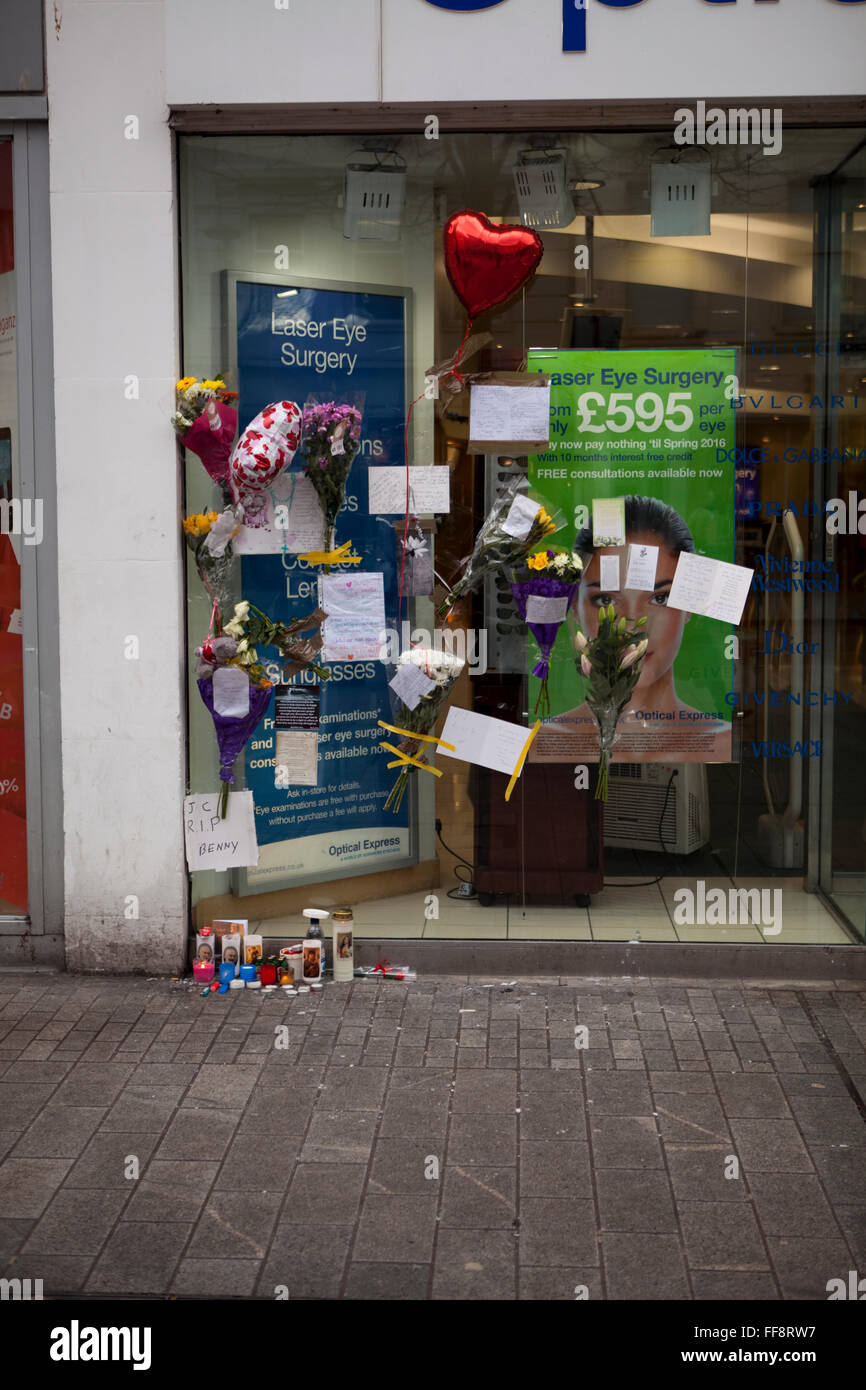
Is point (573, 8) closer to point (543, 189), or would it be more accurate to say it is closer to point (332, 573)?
point (543, 189)

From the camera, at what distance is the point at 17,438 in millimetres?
5891

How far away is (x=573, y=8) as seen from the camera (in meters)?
5.39

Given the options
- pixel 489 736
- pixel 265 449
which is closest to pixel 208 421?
pixel 265 449

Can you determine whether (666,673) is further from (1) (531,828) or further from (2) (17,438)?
(2) (17,438)

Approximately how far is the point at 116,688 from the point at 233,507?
3.19ft

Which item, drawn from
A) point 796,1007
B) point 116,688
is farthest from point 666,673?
point 116,688

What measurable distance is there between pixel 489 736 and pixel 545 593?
0.74m

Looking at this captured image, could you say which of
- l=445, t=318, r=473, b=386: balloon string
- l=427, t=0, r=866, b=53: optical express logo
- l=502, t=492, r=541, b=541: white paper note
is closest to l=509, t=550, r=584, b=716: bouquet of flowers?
l=502, t=492, r=541, b=541: white paper note

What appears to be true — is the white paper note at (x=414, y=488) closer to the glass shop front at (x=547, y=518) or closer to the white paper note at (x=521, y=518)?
the glass shop front at (x=547, y=518)

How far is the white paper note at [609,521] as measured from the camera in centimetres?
591

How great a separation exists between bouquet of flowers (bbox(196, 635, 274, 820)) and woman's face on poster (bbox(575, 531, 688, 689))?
1517 millimetres

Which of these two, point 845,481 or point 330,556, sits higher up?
point 845,481

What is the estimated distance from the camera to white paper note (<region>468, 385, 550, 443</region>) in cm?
582
